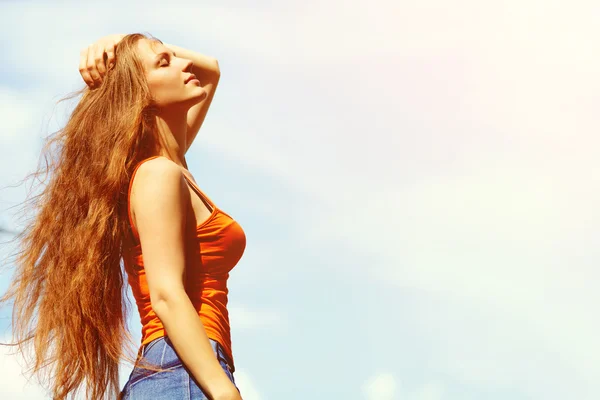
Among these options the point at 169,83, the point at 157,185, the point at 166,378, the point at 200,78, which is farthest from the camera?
the point at 200,78

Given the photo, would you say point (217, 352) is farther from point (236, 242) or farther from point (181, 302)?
point (236, 242)

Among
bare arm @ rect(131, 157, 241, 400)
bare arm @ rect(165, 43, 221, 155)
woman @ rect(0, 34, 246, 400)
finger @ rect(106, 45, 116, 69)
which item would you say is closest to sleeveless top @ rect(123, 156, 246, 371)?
woman @ rect(0, 34, 246, 400)

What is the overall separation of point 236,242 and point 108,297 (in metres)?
0.66

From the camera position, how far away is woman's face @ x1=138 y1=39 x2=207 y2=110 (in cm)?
401

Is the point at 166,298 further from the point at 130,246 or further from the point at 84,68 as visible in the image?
the point at 84,68

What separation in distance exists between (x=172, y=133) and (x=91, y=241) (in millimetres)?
677

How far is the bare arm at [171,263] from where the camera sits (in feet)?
11.1

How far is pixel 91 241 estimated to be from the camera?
378 cm

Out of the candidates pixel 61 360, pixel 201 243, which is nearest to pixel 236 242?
pixel 201 243

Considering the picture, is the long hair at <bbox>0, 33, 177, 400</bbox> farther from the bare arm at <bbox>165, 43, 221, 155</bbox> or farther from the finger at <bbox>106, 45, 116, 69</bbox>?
the bare arm at <bbox>165, 43, 221, 155</bbox>

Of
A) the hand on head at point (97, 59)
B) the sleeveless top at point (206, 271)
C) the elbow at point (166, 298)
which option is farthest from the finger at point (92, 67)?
the elbow at point (166, 298)

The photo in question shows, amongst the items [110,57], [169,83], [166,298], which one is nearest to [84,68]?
[110,57]

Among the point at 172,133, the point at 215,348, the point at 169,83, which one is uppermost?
the point at 169,83

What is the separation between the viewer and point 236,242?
12.5 ft
